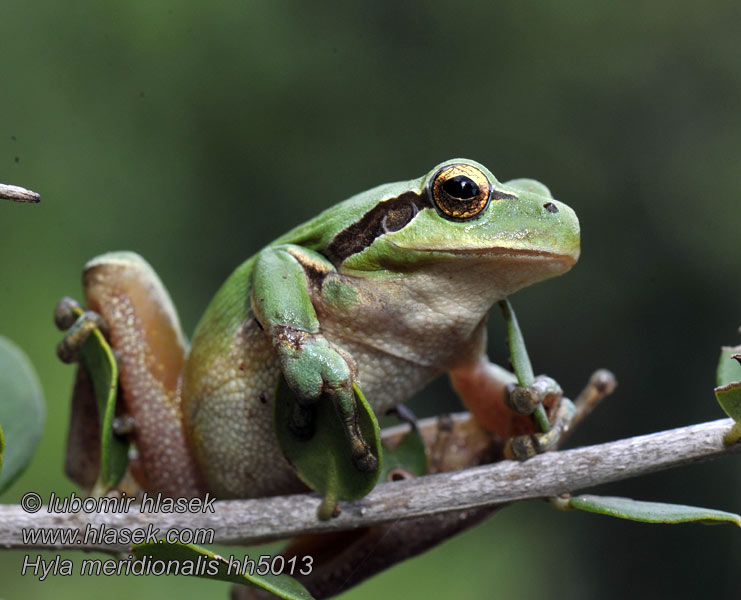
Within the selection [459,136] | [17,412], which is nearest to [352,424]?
[17,412]

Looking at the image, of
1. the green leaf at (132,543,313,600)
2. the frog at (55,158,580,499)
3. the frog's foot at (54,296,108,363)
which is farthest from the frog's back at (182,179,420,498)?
the green leaf at (132,543,313,600)

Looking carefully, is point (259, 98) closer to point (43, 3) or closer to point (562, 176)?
point (43, 3)

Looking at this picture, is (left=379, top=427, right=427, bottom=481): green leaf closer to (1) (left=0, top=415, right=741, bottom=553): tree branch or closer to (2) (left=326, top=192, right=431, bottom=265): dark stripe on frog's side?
(1) (left=0, top=415, right=741, bottom=553): tree branch

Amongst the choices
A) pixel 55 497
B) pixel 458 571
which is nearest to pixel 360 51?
pixel 458 571

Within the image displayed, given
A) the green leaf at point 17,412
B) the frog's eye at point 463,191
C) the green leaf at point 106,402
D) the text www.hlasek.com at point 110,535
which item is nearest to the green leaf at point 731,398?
the frog's eye at point 463,191

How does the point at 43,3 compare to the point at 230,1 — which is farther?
the point at 230,1
